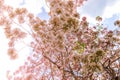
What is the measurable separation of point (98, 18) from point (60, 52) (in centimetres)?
216

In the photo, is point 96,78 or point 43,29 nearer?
point 43,29

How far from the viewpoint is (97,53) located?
27.9 feet

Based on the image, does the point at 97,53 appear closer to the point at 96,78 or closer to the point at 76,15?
the point at 76,15

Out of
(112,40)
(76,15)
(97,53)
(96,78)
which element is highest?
(76,15)

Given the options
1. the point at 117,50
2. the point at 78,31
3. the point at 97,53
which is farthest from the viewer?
the point at 117,50

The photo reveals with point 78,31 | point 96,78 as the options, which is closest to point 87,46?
point 78,31

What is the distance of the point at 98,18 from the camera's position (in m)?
11.1

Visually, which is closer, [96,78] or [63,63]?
[63,63]

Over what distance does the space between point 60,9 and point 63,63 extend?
205 centimetres

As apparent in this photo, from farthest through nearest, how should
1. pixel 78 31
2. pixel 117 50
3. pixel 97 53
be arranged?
1. pixel 117 50
2. pixel 78 31
3. pixel 97 53

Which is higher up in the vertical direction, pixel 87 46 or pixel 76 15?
pixel 76 15

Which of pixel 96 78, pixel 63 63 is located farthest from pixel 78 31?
pixel 96 78

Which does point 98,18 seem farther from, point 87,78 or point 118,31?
point 87,78

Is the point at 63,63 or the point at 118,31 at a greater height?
the point at 118,31
